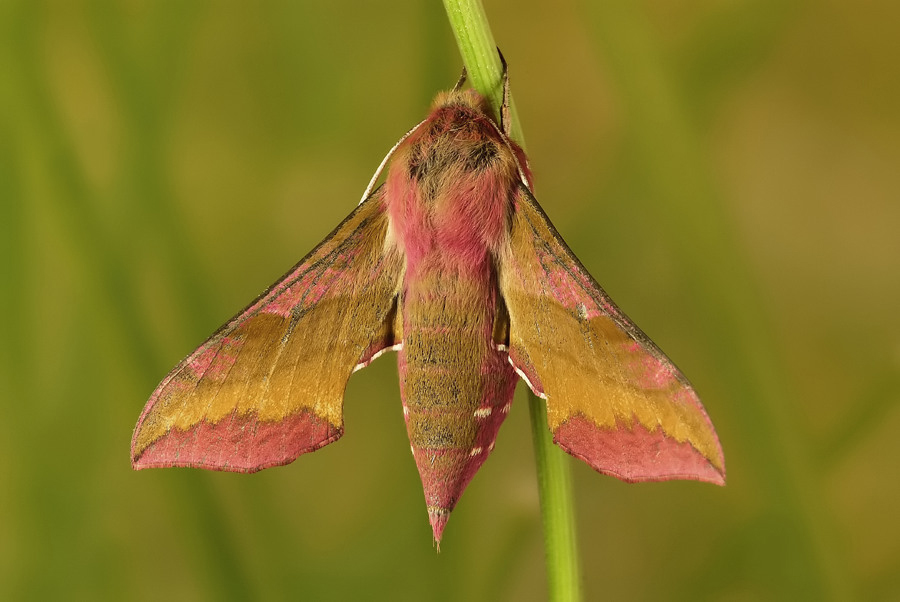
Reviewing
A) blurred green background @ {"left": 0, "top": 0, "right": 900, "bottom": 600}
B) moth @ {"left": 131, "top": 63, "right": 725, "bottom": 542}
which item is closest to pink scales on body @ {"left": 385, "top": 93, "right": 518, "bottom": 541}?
moth @ {"left": 131, "top": 63, "right": 725, "bottom": 542}

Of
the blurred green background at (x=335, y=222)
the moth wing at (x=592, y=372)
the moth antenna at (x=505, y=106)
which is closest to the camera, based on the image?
the moth wing at (x=592, y=372)

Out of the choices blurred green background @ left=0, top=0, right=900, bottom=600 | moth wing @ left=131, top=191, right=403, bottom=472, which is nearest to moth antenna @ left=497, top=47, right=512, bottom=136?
moth wing @ left=131, top=191, right=403, bottom=472

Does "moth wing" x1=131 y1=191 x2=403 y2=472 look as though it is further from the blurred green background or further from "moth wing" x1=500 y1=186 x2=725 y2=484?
the blurred green background

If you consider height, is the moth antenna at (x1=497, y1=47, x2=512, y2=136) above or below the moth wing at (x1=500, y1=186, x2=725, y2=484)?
above

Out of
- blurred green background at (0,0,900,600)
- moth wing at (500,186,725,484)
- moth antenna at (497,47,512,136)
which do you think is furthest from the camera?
blurred green background at (0,0,900,600)

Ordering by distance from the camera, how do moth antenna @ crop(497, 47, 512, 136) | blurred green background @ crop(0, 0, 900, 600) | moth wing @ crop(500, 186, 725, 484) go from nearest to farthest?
moth wing @ crop(500, 186, 725, 484) < moth antenna @ crop(497, 47, 512, 136) < blurred green background @ crop(0, 0, 900, 600)

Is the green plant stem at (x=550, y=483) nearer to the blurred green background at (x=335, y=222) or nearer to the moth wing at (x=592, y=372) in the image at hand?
the moth wing at (x=592, y=372)

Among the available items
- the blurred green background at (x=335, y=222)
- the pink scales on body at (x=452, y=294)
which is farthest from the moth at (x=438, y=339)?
the blurred green background at (x=335, y=222)

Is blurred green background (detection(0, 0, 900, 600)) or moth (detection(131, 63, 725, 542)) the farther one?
blurred green background (detection(0, 0, 900, 600))
